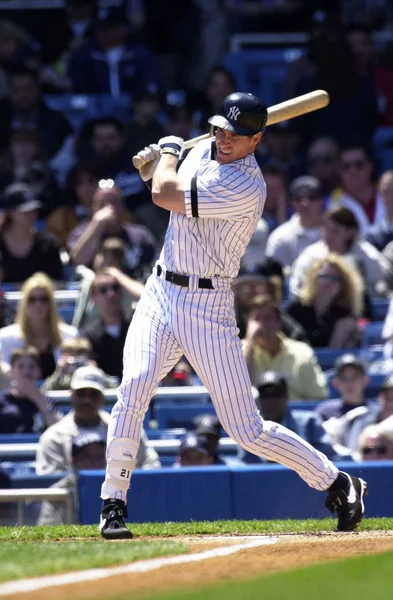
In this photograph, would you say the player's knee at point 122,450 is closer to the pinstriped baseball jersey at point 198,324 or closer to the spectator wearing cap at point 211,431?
the pinstriped baseball jersey at point 198,324

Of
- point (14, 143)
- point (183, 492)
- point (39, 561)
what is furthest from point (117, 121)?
point (39, 561)

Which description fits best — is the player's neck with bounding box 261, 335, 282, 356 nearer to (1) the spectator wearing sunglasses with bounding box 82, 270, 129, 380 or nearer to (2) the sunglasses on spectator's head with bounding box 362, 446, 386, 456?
(1) the spectator wearing sunglasses with bounding box 82, 270, 129, 380

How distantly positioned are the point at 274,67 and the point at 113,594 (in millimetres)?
10450

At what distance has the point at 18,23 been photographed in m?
14.9

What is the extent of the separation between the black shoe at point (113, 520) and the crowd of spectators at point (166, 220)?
6.25 ft

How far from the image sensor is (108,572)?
15.4ft

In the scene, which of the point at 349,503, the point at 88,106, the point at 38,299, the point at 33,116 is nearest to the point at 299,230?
the point at 38,299

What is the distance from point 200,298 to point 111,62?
8244 mm

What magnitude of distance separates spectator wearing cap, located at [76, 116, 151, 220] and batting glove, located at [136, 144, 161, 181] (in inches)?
222

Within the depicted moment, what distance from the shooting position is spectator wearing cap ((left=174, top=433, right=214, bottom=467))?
26.6 ft

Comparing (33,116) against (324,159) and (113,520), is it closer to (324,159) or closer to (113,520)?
(324,159)

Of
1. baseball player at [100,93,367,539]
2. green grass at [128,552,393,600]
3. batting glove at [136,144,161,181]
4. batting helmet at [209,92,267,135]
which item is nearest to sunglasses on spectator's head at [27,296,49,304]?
batting glove at [136,144,161,181]

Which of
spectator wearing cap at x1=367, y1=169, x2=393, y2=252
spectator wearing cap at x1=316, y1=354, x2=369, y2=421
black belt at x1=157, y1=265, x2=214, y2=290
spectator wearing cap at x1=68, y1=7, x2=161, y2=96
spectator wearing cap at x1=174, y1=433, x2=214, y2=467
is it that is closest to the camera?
black belt at x1=157, y1=265, x2=214, y2=290

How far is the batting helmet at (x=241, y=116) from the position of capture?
221 inches
